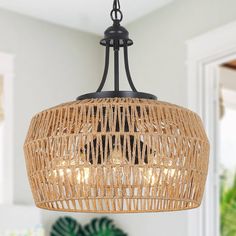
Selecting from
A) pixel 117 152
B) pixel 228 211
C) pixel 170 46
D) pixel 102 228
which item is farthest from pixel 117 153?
pixel 228 211

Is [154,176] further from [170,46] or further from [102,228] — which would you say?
[102,228]

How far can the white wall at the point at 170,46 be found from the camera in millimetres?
3336

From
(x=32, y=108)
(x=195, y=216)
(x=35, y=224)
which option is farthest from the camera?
(x=32, y=108)

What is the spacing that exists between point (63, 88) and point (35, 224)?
0.94 m

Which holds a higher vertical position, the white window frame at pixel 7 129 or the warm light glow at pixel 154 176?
the white window frame at pixel 7 129

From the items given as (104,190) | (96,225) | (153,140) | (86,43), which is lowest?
(96,225)

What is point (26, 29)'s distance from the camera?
3.81 m

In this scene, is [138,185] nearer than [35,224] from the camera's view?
Yes

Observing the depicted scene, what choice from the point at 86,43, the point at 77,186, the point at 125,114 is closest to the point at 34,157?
the point at 77,186

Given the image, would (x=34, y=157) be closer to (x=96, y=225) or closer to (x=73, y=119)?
(x=73, y=119)

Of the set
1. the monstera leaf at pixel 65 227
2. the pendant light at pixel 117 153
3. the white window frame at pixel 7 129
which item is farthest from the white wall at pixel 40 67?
the pendant light at pixel 117 153

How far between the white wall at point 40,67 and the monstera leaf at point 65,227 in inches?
9.2

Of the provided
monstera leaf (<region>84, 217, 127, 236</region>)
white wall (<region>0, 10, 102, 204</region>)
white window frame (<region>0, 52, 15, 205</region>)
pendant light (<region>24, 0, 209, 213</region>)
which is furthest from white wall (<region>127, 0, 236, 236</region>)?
pendant light (<region>24, 0, 209, 213</region>)

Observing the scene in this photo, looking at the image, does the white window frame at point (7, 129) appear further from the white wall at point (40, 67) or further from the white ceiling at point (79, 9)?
the white ceiling at point (79, 9)
